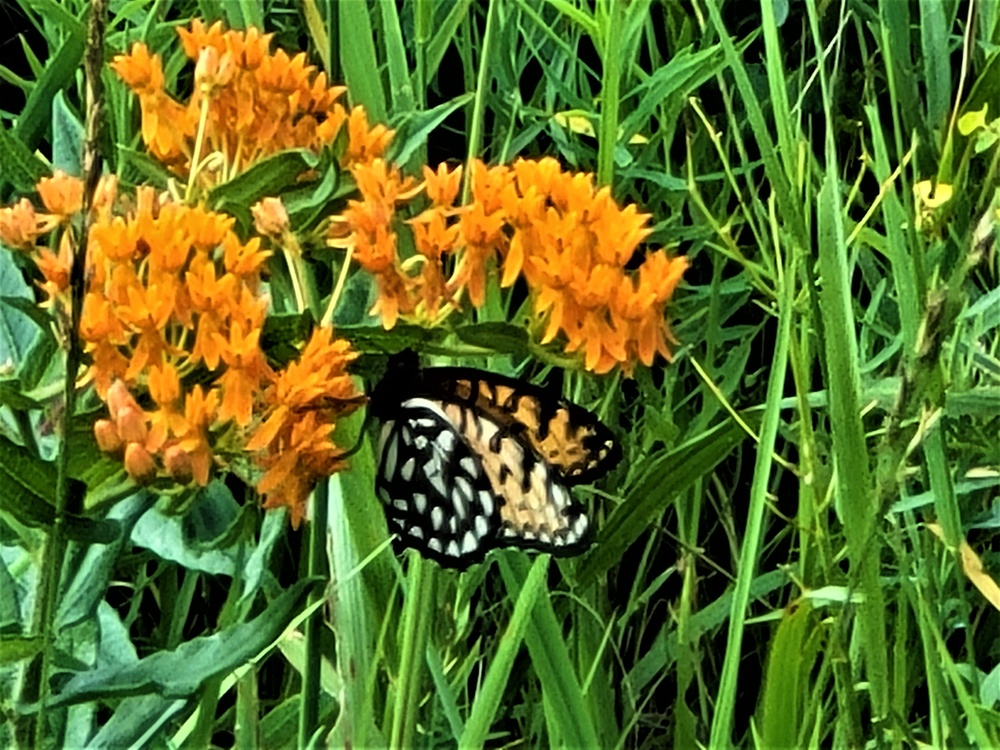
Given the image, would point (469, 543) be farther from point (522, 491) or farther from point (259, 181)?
point (259, 181)

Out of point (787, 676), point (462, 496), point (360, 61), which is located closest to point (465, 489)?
point (462, 496)

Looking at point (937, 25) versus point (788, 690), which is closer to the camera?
point (788, 690)

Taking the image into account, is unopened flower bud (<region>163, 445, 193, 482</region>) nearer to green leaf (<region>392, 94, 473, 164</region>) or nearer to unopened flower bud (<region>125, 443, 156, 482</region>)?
unopened flower bud (<region>125, 443, 156, 482</region>)

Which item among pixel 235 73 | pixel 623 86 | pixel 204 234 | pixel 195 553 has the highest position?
pixel 623 86

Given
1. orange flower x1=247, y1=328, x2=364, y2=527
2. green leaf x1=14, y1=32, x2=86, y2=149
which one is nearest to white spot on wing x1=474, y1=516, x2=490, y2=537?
orange flower x1=247, y1=328, x2=364, y2=527

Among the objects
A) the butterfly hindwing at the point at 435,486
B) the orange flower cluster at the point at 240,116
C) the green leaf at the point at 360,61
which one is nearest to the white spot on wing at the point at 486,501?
the butterfly hindwing at the point at 435,486

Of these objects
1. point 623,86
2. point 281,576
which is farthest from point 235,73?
point 281,576

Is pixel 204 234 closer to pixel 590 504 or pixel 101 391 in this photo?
pixel 101 391

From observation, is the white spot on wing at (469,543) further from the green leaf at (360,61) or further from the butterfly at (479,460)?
the green leaf at (360,61)
